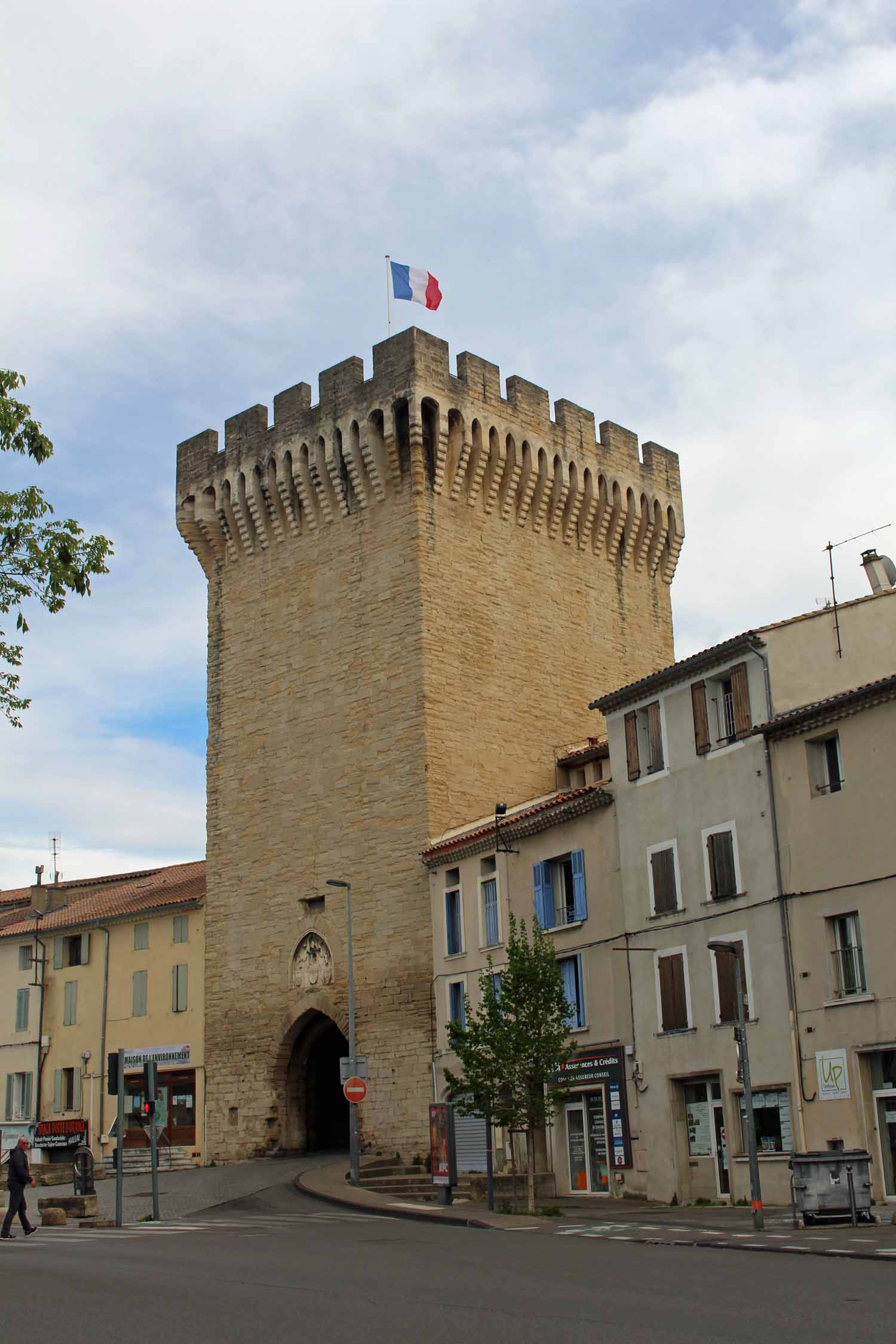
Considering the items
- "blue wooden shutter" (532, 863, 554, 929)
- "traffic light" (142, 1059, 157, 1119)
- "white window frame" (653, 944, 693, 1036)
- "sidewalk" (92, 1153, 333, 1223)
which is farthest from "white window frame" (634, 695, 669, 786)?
"sidewalk" (92, 1153, 333, 1223)

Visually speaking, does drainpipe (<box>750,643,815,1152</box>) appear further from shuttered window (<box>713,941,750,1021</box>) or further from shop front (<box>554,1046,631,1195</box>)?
shop front (<box>554,1046,631,1195</box>)

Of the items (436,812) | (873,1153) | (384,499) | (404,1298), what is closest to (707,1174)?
(873,1153)

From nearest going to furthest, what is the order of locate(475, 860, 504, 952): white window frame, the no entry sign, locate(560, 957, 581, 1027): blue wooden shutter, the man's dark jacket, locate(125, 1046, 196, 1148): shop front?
the man's dark jacket < locate(560, 957, 581, 1027): blue wooden shutter < the no entry sign < locate(475, 860, 504, 952): white window frame < locate(125, 1046, 196, 1148): shop front

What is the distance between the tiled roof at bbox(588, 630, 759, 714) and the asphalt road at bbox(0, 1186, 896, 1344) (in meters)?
11.5

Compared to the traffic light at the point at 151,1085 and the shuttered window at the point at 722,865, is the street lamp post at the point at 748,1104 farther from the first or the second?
the traffic light at the point at 151,1085

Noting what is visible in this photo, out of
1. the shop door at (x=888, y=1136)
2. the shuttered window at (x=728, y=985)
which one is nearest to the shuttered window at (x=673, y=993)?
the shuttered window at (x=728, y=985)

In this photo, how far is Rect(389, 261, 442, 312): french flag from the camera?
39250mm

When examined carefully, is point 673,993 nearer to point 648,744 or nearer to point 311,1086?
point 648,744

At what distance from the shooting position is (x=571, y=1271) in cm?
1467

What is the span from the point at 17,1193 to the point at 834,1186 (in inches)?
480

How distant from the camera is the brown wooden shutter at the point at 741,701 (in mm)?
26828

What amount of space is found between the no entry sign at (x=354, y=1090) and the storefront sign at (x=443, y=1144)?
156 inches

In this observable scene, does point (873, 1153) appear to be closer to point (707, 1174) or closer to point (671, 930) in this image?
point (707, 1174)

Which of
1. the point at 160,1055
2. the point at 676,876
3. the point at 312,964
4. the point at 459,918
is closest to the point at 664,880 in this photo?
the point at 676,876
